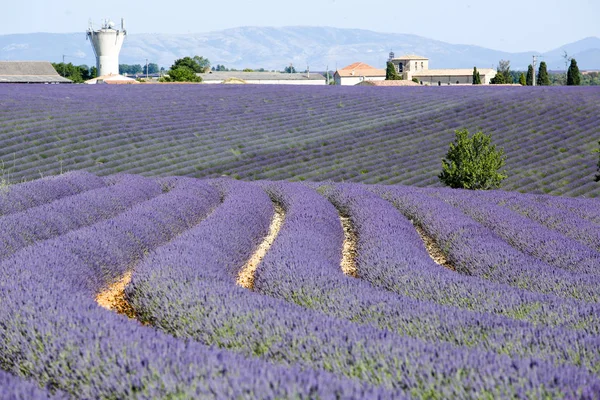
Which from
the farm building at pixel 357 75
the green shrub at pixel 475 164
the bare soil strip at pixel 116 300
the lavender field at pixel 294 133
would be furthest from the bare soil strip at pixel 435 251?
the farm building at pixel 357 75

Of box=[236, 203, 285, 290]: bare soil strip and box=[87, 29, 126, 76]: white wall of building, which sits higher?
box=[87, 29, 126, 76]: white wall of building

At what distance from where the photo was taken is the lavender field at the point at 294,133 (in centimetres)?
2128

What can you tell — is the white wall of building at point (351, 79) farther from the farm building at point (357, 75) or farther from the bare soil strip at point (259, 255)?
the bare soil strip at point (259, 255)

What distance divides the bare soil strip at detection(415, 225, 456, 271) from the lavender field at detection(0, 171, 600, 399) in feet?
0.13

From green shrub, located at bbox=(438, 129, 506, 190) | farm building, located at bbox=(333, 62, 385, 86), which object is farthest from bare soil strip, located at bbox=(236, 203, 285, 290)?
farm building, located at bbox=(333, 62, 385, 86)

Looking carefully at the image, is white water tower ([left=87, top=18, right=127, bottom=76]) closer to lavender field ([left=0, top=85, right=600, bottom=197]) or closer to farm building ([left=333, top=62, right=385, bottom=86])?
farm building ([left=333, top=62, right=385, bottom=86])

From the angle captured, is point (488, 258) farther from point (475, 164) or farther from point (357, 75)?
Answer: point (357, 75)

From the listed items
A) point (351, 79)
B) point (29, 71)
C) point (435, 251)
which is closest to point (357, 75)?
point (351, 79)

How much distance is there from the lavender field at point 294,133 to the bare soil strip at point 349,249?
29.7 feet

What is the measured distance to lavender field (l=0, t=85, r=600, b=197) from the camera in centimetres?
2128

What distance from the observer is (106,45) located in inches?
3831

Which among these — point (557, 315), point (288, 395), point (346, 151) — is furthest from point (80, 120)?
point (288, 395)

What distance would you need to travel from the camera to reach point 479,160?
17125 mm

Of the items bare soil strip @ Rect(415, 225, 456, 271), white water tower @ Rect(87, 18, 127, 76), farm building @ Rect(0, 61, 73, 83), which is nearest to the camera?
bare soil strip @ Rect(415, 225, 456, 271)
